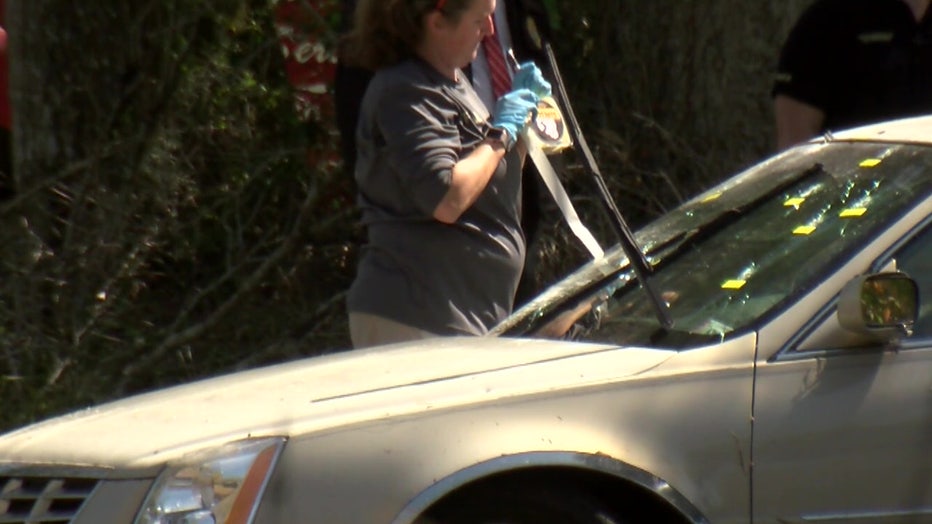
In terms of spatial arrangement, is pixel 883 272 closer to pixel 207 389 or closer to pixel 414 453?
pixel 414 453

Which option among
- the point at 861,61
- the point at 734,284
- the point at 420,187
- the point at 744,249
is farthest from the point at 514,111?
the point at 861,61

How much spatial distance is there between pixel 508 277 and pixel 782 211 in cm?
86

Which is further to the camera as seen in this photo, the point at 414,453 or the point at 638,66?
the point at 638,66

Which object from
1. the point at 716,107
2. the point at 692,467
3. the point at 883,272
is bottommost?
the point at 716,107

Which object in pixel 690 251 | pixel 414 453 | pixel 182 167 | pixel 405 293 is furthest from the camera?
pixel 182 167

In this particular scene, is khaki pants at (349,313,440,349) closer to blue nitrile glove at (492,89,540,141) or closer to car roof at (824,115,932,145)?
blue nitrile glove at (492,89,540,141)

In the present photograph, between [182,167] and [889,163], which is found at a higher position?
[889,163]

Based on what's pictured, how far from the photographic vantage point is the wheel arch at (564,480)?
137 inches

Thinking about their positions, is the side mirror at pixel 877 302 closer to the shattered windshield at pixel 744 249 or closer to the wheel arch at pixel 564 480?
the shattered windshield at pixel 744 249

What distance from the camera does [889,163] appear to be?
421 centimetres

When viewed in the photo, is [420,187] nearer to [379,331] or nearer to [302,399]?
[379,331]

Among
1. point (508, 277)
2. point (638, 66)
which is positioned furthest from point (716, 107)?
point (508, 277)

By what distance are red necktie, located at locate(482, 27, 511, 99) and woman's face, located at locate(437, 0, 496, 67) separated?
0.40m

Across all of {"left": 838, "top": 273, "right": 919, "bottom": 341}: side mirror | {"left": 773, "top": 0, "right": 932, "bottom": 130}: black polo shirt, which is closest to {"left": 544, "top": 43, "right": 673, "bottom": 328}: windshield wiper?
{"left": 838, "top": 273, "right": 919, "bottom": 341}: side mirror
